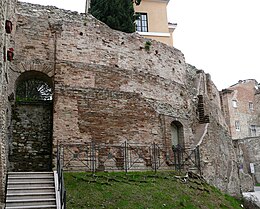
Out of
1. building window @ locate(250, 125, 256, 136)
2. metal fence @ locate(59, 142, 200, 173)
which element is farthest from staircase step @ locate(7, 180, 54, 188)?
building window @ locate(250, 125, 256, 136)

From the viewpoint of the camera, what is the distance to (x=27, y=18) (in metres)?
15.6

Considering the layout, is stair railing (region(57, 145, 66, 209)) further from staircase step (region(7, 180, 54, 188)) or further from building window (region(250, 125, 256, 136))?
building window (region(250, 125, 256, 136))

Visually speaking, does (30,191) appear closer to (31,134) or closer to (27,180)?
A: (27,180)

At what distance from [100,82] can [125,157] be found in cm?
350

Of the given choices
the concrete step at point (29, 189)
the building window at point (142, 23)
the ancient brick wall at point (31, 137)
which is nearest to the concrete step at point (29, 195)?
the concrete step at point (29, 189)

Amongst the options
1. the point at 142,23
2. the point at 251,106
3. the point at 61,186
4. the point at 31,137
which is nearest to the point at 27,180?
the point at 61,186

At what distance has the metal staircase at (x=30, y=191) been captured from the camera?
9.95 metres

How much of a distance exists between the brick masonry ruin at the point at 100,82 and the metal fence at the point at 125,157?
28 cm

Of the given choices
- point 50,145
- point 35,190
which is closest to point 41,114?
point 50,145

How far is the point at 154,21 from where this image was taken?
26.7 meters

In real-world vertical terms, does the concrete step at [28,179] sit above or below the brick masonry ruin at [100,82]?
below

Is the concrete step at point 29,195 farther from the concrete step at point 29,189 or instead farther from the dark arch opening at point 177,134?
the dark arch opening at point 177,134

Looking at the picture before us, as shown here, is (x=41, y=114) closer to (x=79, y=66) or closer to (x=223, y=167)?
(x=79, y=66)

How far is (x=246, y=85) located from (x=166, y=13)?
70.6 ft
